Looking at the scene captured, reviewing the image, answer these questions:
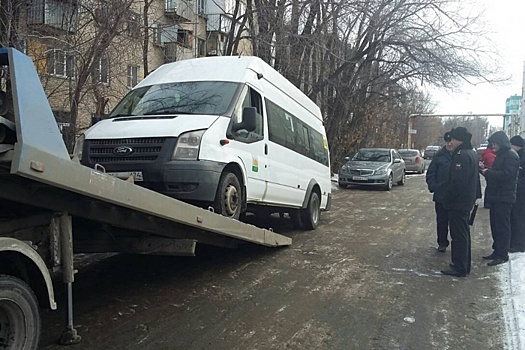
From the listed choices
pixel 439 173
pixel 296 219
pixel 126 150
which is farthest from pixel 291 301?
pixel 296 219

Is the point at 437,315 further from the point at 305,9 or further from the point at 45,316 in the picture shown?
the point at 305,9

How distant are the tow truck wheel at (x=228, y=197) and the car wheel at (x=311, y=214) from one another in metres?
3.66

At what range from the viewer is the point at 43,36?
33.0 feet

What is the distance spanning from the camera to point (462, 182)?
21.7 ft

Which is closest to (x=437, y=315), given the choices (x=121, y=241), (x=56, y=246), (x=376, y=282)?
(x=376, y=282)

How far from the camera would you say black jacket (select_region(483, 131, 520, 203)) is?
712 centimetres

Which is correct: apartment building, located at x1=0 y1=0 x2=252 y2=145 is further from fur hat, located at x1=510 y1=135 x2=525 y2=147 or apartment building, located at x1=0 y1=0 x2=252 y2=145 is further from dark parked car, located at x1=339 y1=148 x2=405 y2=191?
dark parked car, located at x1=339 y1=148 x2=405 y2=191

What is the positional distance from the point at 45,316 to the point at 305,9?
49.8 feet

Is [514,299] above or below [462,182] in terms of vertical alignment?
below

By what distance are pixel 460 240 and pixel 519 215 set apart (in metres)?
1.94

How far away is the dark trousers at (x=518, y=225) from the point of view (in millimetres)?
7910

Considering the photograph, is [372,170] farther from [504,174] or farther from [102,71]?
[504,174]

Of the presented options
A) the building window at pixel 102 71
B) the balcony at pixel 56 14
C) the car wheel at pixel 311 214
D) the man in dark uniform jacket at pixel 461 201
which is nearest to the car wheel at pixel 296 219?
the car wheel at pixel 311 214

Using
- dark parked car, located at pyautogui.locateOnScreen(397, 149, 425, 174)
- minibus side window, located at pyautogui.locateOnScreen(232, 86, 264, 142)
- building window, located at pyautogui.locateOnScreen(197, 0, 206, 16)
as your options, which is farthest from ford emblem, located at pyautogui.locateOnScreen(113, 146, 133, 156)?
dark parked car, located at pyautogui.locateOnScreen(397, 149, 425, 174)
